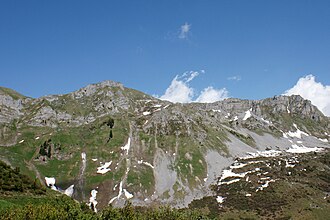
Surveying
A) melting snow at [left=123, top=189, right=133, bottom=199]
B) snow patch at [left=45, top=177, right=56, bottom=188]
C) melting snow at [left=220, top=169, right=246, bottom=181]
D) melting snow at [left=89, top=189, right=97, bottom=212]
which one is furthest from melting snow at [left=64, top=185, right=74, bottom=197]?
melting snow at [left=220, top=169, right=246, bottom=181]

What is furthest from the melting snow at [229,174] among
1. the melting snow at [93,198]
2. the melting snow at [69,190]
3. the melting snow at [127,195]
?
the melting snow at [69,190]

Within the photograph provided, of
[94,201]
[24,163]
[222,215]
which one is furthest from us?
[24,163]

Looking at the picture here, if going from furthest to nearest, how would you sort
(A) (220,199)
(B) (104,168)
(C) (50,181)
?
(B) (104,168), (C) (50,181), (A) (220,199)

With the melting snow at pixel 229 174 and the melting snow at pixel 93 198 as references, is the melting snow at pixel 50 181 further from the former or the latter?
the melting snow at pixel 229 174

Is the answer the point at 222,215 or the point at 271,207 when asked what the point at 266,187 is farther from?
the point at 222,215

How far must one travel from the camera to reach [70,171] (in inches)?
6998

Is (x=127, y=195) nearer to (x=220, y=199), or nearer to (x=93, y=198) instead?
(x=93, y=198)

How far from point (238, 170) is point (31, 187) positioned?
13804 centimetres

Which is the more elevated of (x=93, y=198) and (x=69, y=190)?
(x=69, y=190)

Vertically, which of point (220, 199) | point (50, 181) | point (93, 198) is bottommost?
point (220, 199)

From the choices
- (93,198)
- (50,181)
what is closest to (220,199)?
(93,198)

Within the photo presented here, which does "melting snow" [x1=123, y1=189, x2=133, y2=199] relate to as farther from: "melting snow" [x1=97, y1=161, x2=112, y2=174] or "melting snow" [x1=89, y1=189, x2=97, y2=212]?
"melting snow" [x1=97, y1=161, x2=112, y2=174]

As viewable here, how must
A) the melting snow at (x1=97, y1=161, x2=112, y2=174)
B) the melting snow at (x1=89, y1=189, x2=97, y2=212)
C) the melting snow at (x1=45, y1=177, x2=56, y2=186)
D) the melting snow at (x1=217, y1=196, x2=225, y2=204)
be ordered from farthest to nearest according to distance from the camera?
the melting snow at (x1=97, y1=161, x2=112, y2=174) < the melting snow at (x1=45, y1=177, x2=56, y2=186) < the melting snow at (x1=217, y1=196, x2=225, y2=204) < the melting snow at (x1=89, y1=189, x2=97, y2=212)

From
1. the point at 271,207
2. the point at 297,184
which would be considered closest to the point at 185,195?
the point at 271,207
